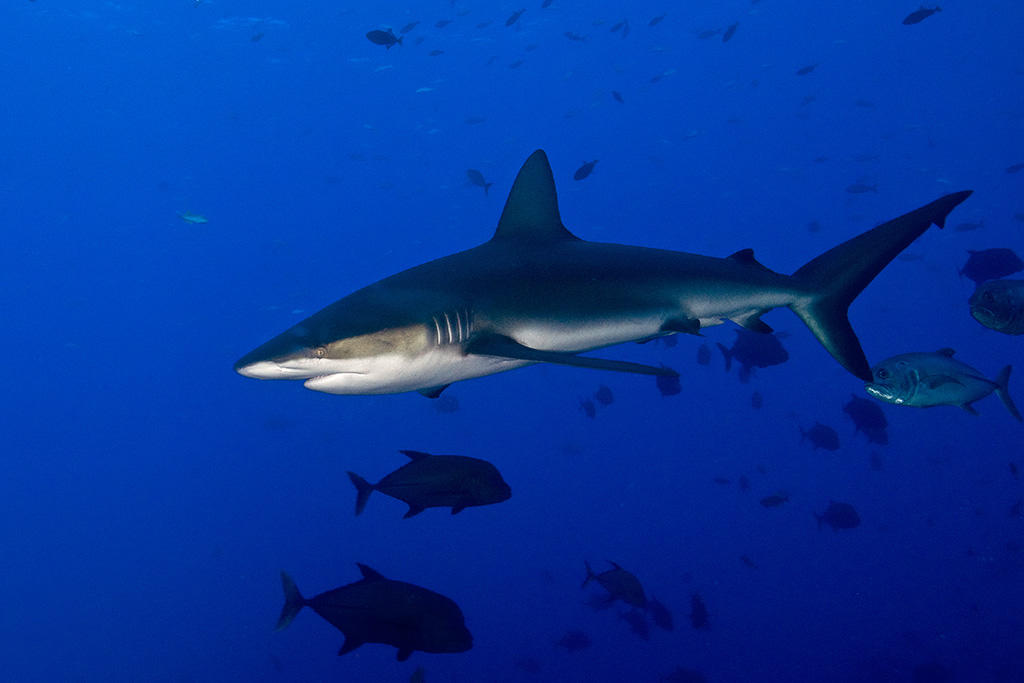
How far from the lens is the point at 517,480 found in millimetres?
51844

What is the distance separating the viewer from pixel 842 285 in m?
3.91

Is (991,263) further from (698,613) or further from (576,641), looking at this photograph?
(576,641)

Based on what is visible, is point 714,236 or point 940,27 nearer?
point 940,27

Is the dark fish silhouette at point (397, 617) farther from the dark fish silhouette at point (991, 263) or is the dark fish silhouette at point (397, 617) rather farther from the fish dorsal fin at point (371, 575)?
the dark fish silhouette at point (991, 263)

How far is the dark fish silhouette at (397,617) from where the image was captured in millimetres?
4320

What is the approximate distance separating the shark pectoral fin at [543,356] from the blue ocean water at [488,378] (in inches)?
578

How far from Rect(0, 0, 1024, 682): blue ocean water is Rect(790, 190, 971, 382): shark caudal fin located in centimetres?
1344

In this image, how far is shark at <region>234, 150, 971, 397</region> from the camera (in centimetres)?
271

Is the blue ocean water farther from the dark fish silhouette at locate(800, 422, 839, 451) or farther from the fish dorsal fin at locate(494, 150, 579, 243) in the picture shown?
the fish dorsal fin at locate(494, 150, 579, 243)

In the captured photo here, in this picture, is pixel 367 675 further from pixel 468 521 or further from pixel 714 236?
pixel 714 236

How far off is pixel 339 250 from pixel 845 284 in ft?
293

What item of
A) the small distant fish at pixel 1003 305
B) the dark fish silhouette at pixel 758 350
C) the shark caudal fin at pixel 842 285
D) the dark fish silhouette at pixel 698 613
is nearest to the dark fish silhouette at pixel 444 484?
the shark caudal fin at pixel 842 285

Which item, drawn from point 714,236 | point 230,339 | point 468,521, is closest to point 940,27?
point 714,236

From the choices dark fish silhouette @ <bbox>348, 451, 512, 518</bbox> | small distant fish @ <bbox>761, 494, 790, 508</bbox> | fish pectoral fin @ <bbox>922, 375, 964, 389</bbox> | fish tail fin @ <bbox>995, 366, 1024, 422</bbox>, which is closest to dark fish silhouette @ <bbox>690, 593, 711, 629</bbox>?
small distant fish @ <bbox>761, 494, 790, 508</bbox>
